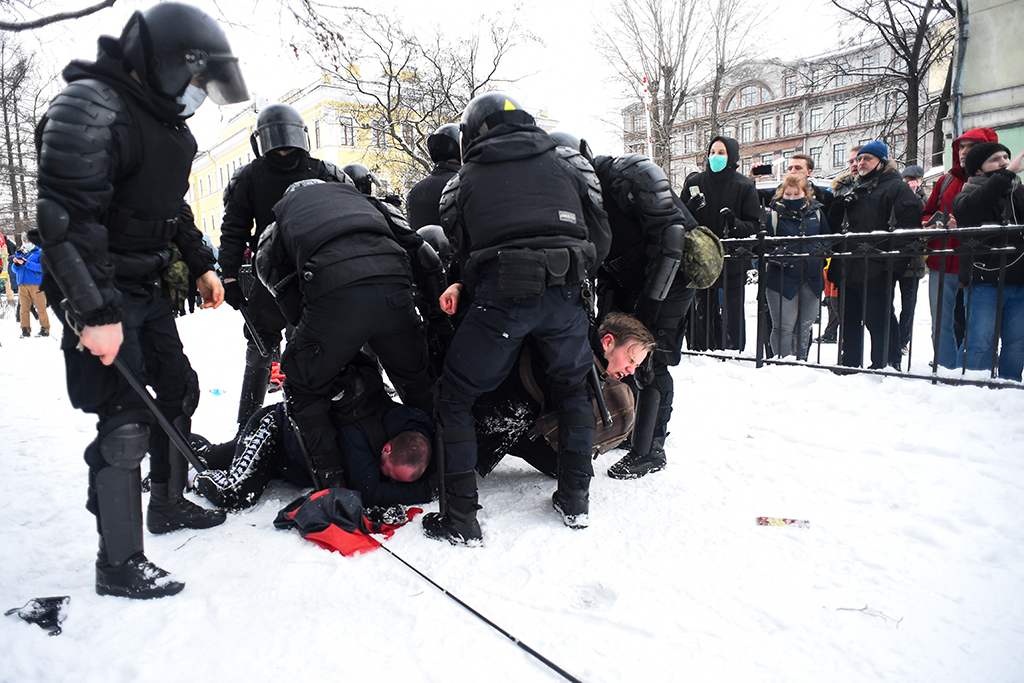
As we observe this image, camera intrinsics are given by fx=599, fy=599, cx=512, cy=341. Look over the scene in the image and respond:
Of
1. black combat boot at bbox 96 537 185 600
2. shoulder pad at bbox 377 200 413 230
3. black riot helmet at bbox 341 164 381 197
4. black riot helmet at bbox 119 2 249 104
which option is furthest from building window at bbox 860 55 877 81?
black combat boot at bbox 96 537 185 600

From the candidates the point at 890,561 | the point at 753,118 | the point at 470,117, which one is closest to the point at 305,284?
the point at 470,117

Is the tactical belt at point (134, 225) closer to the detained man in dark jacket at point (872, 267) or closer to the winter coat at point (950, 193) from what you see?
the detained man in dark jacket at point (872, 267)

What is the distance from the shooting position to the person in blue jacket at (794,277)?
5387 millimetres

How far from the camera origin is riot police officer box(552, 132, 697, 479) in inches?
114

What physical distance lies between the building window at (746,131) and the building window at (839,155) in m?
5.65

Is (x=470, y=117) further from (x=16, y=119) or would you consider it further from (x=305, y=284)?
(x=16, y=119)

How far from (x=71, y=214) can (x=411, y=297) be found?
4.05 feet

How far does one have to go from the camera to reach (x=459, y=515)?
2.42 meters

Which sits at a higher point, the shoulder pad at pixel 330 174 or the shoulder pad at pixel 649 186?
the shoulder pad at pixel 330 174

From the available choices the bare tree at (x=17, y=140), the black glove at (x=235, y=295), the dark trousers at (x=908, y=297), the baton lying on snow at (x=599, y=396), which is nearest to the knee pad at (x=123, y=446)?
the black glove at (x=235, y=295)

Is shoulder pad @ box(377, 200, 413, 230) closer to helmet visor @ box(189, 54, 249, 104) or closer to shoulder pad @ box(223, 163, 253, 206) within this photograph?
helmet visor @ box(189, 54, 249, 104)

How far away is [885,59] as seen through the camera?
119 feet

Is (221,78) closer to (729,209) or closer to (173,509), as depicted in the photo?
(173,509)

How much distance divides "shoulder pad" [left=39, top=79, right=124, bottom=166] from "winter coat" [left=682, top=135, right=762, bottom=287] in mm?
4472
